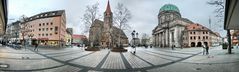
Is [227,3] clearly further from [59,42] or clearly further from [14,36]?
[14,36]

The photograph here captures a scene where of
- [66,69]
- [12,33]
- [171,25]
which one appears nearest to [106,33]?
[171,25]

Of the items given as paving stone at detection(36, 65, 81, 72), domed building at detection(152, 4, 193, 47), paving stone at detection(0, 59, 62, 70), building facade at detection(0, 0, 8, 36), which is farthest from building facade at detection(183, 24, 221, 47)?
building facade at detection(0, 0, 8, 36)

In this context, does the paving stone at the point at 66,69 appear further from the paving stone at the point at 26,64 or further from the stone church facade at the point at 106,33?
the stone church facade at the point at 106,33

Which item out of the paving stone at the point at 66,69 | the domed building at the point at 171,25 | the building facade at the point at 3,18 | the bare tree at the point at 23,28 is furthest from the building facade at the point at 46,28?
the domed building at the point at 171,25

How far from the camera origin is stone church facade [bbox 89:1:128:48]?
237cm

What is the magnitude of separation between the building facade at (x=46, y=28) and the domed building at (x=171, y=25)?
1.11m

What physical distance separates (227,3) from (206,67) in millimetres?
649

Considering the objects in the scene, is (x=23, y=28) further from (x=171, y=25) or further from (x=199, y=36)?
(x=199, y=36)

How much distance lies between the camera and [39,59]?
1615mm

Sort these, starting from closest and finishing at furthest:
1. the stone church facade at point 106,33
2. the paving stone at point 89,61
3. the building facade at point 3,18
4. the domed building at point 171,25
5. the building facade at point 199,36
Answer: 1. the building facade at point 3,18
2. the paving stone at point 89,61
3. the building facade at point 199,36
4. the domed building at point 171,25
5. the stone church facade at point 106,33

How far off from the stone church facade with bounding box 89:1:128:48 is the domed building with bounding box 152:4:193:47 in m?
0.63

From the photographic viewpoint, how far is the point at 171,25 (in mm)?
2291

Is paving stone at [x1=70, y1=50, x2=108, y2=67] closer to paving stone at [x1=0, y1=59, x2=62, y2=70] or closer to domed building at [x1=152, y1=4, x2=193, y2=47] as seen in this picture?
paving stone at [x1=0, y1=59, x2=62, y2=70]

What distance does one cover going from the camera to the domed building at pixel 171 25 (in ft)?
7.16
